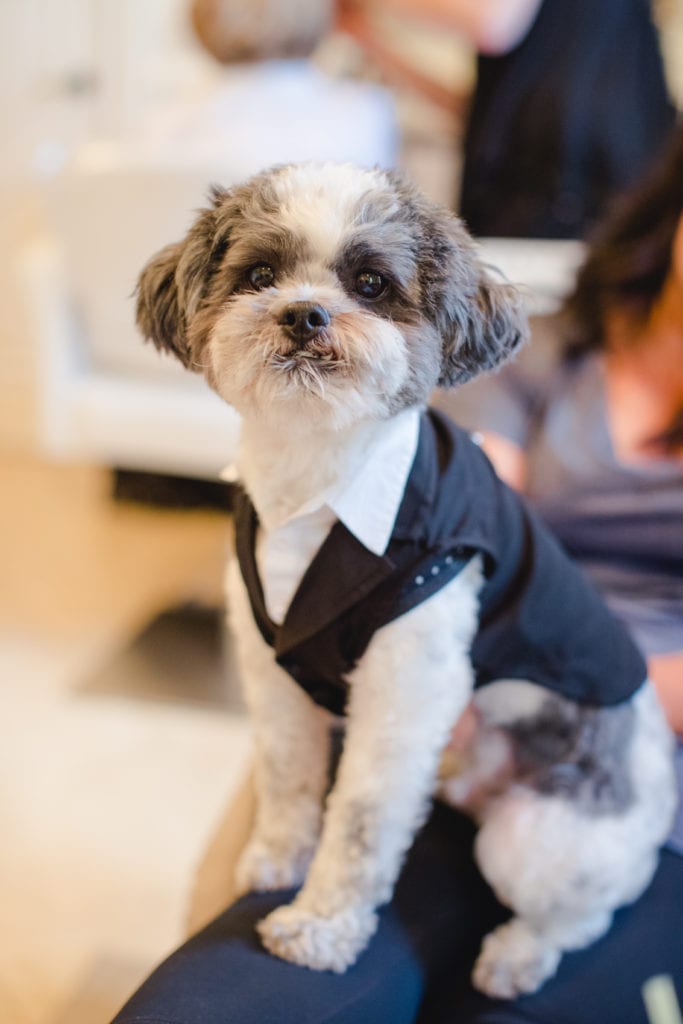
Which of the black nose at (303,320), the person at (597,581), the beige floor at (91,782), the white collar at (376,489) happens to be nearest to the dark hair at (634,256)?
the person at (597,581)

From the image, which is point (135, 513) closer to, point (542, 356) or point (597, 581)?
point (542, 356)

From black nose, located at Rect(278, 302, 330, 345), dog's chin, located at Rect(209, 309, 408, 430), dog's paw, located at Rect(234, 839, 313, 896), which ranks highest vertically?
black nose, located at Rect(278, 302, 330, 345)

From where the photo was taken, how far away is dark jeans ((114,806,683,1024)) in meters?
0.94

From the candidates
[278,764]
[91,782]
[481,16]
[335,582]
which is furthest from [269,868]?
[481,16]

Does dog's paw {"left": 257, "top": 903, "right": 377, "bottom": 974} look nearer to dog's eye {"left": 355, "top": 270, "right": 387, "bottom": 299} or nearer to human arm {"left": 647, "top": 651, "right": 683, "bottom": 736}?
human arm {"left": 647, "top": 651, "right": 683, "bottom": 736}

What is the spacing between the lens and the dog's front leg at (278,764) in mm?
1147

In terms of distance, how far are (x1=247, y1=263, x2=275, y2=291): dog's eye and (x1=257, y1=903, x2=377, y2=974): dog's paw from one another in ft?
2.38

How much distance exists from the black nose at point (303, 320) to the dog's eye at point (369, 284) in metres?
0.08

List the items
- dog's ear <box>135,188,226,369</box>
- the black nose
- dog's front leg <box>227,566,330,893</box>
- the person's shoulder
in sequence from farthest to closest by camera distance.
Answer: the person's shoulder, dog's front leg <box>227,566,330,893</box>, dog's ear <box>135,188,226,369</box>, the black nose

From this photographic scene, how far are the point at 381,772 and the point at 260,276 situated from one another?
1.92 feet

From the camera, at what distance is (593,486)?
1.44 metres

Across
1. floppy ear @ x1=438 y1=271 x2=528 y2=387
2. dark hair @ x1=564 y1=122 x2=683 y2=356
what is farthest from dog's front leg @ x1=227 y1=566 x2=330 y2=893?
dark hair @ x1=564 y1=122 x2=683 y2=356

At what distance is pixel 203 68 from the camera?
13.9 feet

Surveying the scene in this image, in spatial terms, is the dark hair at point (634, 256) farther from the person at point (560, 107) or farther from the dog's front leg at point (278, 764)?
the person at point (560, 107)
